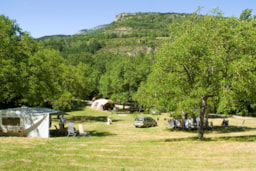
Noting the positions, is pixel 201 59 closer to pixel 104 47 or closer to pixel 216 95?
pixel 216 95

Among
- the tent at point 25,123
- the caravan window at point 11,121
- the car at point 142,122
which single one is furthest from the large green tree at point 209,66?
the car at point 142,122

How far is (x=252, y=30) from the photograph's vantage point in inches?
608

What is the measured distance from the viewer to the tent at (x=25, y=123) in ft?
58.6

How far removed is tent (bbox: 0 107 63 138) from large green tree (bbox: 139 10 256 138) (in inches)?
314

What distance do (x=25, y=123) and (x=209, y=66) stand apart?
13.4 m

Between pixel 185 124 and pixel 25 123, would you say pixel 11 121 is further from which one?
pixel 185 124

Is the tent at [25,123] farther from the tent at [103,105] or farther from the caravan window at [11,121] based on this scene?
the tent at [103,105]

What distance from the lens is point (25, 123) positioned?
1791 centimetres

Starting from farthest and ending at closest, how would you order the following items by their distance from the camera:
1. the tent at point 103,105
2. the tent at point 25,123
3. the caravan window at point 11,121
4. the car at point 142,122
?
the tent at point 103,105
the car at point 142,122
the caravan window at point 11,121
the tent at point 25,123

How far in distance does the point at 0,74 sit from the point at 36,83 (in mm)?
3719

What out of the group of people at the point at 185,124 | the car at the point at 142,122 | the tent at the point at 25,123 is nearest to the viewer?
the tent at the point at 25,123

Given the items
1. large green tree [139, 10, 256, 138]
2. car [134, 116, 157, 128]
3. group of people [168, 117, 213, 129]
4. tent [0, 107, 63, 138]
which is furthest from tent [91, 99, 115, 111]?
large green tree [139, 10, 256, 138]

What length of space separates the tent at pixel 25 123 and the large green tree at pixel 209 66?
7.98 metres

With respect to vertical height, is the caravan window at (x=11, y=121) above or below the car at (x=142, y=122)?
above
